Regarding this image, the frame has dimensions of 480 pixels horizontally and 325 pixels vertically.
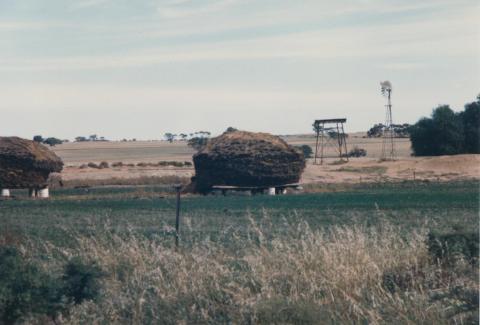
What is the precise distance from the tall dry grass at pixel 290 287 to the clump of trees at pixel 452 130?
76.4 m

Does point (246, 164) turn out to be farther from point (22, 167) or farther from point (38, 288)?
point (38, 288)

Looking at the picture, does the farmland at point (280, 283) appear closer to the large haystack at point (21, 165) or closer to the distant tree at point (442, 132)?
the large haystack at point (21, 165)

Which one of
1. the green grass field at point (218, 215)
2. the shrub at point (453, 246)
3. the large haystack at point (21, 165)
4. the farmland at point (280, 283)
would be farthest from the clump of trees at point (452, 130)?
the shrub at point (453, 246)

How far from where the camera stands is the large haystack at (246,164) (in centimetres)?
5700

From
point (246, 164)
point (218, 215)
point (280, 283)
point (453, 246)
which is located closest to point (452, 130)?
point (246, 164)

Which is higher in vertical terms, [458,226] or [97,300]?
[458,226]

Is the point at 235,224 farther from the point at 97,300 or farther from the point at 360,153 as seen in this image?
the point at 360,153

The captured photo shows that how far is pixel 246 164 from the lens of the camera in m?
57.1

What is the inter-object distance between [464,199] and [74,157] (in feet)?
393

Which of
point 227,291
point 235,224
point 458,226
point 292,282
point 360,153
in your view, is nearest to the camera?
point 227,291

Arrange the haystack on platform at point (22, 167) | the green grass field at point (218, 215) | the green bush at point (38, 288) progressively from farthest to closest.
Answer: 1. the haystack on platform at point (22, 167)
2. the green grass field at point (218, 215)
3. the green bush at point (38, 288)

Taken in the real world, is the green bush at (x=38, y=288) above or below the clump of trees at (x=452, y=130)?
below

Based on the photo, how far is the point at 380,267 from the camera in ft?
45.8

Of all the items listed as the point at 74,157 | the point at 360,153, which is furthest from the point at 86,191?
the point at 74,157
